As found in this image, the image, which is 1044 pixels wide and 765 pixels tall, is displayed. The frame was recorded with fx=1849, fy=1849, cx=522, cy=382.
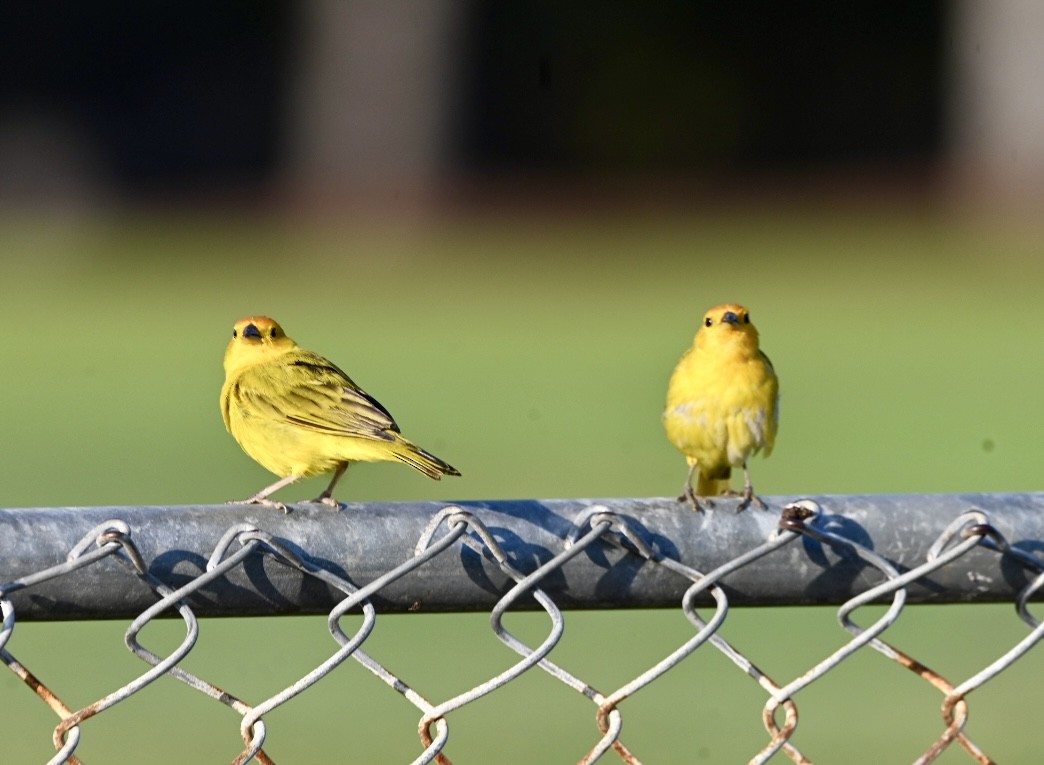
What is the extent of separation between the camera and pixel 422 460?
3795mm

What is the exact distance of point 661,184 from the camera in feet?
98.8

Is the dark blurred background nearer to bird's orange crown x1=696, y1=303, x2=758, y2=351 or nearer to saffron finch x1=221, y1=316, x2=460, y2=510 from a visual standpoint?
bird's orange crown x1=696, y1=303, x2=758, y2=351

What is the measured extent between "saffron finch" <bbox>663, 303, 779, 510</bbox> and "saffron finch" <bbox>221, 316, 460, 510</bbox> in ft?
3.41

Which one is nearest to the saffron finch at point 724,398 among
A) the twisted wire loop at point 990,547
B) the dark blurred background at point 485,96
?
the twisted wire loop at point 990,547

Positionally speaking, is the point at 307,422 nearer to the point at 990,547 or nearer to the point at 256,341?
the point at 256,341

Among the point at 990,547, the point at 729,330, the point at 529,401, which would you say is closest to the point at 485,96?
the point at 529,401

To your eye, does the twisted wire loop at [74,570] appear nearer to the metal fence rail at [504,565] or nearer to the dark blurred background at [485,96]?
the metal fence rail at [504,565]

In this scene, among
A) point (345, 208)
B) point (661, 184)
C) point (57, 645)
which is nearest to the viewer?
point (57, 645)

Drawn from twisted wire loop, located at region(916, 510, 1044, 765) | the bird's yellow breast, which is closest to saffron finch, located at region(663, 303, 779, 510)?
the bird's yellow breast

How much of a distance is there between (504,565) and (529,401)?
46.5 feet

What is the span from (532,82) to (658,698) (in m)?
24.8

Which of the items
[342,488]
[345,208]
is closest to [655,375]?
[342,488]

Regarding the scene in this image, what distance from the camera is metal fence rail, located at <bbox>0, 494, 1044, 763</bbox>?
2.42 metres

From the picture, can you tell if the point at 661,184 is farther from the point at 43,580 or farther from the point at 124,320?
the point at 43,580
